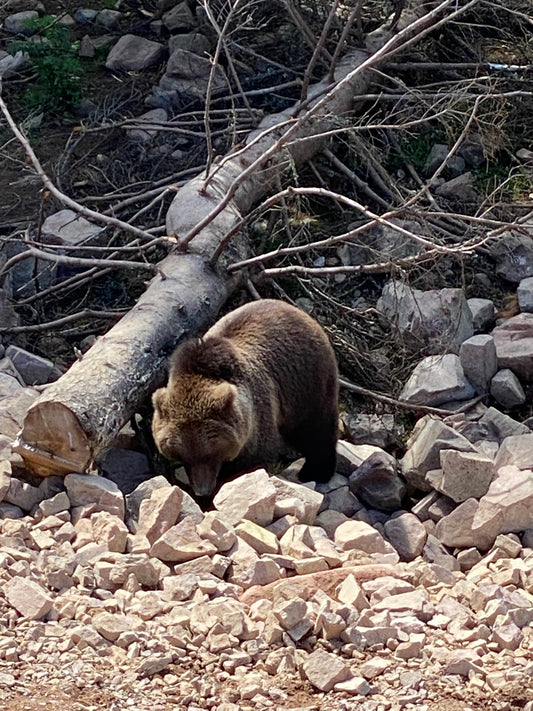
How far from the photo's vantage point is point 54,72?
1041 cm

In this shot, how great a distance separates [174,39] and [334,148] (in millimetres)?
2249

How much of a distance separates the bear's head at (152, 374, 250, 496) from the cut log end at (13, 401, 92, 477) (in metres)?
0.56

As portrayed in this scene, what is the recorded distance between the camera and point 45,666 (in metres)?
4.41

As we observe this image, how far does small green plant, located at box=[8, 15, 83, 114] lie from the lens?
1038cm

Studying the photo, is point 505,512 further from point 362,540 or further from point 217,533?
point 217,533

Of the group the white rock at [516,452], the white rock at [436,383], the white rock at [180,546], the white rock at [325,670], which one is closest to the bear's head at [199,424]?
the white rock at [180,546]

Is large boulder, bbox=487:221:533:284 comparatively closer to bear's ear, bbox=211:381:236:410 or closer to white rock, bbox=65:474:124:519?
bear's ear, bbox=211:381:236:410

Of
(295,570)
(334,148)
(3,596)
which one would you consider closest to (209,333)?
(295,570)

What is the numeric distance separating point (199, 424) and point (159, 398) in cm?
28

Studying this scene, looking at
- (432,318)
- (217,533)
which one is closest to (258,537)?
(217,533)

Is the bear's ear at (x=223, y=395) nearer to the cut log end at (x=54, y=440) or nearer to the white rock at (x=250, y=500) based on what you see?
the white rock at (x=250, y=500)

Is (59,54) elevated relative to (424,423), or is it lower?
elevated

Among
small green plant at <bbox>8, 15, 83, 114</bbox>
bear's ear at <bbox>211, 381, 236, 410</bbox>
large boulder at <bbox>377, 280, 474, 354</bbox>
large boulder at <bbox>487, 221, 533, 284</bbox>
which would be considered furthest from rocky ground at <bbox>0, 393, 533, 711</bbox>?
small green plant at <bbox>8, 15, 83, 114</bbox>

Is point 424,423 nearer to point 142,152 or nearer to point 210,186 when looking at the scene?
point 210,186
